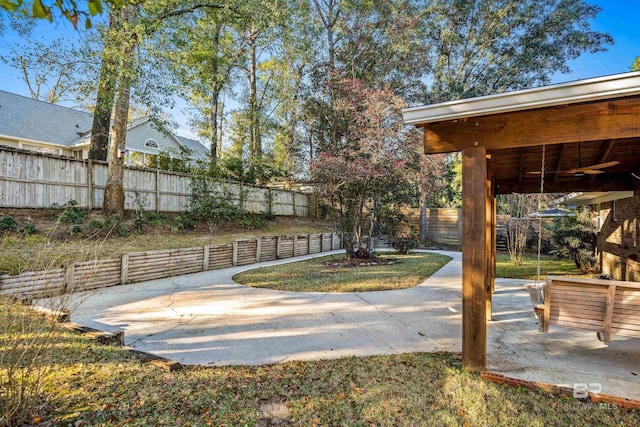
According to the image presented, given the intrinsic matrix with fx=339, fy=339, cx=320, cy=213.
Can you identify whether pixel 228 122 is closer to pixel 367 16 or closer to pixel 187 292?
pixel 367 16

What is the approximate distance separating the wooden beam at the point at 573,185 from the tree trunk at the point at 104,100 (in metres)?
10.1

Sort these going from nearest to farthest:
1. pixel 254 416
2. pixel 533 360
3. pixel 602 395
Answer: pixel 254 416 < pixel 602 395 < pixel 533 360

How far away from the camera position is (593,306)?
10.5 ft

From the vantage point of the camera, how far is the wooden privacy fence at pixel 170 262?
536 centimetres

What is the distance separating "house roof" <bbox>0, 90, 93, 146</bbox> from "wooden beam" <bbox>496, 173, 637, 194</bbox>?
60.6ft

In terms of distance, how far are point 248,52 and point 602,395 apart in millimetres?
20352

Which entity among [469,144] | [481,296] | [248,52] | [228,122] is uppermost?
[248,52]

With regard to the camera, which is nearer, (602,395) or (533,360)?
(602,395)

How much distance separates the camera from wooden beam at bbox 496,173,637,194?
19.9ft

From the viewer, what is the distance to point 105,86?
10125 millimetres

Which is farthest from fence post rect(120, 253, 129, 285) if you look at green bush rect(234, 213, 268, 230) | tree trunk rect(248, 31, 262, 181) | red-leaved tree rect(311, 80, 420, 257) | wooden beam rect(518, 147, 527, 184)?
tree trunk rect(248, 31, 262, 181)

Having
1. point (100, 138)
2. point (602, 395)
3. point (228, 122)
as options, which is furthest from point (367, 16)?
point (228, 122)

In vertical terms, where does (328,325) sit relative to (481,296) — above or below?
below

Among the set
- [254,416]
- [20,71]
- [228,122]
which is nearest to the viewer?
[254,416]
